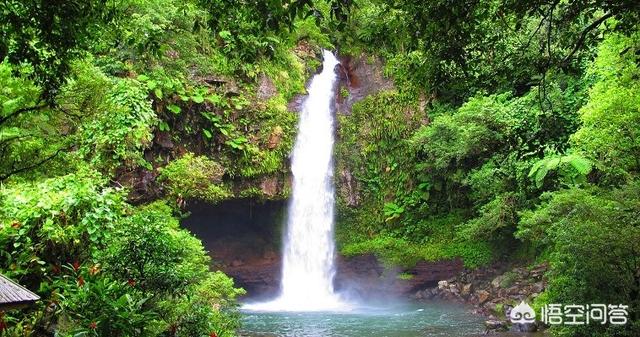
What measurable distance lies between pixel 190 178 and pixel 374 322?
244 inches

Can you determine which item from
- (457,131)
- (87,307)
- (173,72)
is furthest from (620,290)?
(173,72)

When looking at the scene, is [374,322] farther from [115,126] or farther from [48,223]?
[48,223]

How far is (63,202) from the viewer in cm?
696

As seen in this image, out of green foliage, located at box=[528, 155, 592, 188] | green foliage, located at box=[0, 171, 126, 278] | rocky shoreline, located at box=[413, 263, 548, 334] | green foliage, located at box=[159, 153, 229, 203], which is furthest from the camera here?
green foliage, located at box=[159, 153, 229, 203]

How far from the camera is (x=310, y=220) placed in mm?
18844

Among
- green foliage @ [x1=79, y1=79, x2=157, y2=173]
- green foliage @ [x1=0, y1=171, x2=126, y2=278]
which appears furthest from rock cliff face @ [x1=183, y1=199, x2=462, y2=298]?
green foliage @ [x1=0, y1=171, x2=126, y2=278]

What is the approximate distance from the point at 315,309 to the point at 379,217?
465 centimetres

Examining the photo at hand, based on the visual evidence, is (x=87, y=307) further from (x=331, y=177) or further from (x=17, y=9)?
(x=331, y=177)

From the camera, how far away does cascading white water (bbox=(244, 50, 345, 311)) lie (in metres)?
18.4

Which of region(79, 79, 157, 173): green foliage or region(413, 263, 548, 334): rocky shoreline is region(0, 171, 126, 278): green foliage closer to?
region(79, 79, 157, 173): green foliage

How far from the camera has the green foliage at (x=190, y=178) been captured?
14.0 m

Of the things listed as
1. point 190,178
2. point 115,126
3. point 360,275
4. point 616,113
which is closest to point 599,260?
point 616,113

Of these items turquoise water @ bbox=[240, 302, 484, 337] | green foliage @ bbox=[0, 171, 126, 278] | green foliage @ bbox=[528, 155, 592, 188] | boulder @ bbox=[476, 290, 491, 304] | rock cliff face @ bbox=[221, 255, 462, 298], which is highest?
green foliage @ bbox=[528, 155, 592, 188]

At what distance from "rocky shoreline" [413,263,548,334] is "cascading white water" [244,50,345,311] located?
347 centimetres
